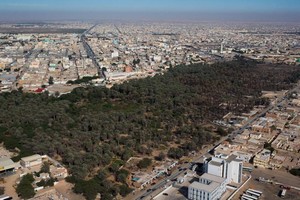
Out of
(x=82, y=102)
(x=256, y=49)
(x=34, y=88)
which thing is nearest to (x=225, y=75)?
(x=82, y=102)

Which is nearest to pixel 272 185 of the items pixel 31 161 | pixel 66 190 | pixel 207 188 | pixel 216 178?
pixel 216 178

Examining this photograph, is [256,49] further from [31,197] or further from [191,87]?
[31,197]

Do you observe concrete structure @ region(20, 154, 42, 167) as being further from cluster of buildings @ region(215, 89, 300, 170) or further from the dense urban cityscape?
cluster of buildings @ region(215, 89, 300, 170)

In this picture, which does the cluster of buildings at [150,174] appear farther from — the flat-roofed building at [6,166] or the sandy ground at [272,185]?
the flat-roofed building at [6,166]

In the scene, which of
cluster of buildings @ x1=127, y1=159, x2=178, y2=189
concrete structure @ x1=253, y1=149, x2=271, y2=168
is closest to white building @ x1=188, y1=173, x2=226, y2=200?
cluster of buildings @ x1=127, y1=159, x2=178, y2=189

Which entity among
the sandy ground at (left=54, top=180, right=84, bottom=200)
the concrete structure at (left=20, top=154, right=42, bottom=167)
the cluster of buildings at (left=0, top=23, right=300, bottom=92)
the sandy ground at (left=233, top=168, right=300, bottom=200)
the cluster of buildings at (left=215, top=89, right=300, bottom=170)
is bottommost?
the sandy ground at (left=233, top=168, right=300, bottom=200)

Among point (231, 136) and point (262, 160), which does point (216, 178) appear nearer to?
point (262, 160)

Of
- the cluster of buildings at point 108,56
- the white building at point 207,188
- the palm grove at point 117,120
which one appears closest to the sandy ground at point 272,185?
the white building at point 207,188
